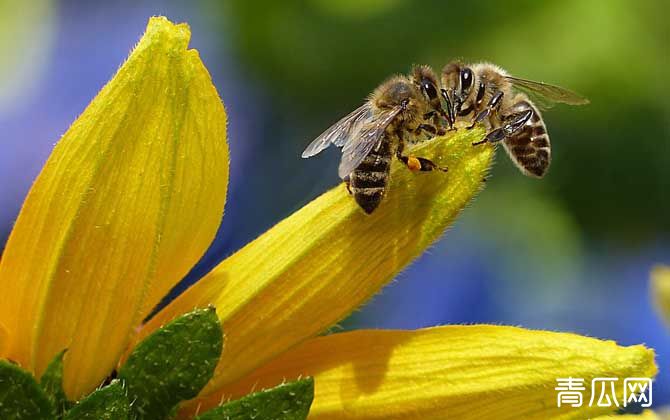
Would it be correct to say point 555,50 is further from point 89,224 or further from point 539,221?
point 89,224

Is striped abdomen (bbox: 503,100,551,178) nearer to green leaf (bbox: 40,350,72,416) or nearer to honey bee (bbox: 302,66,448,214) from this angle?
honey bee (bbox: 302,66,448,214)

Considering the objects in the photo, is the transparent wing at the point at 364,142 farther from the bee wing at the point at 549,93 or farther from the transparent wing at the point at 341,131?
the bee wing at the point at 549,93

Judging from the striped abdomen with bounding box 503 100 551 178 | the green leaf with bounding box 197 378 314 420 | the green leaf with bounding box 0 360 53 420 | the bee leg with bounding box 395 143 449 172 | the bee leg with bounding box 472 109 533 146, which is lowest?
the green leaf with bounding box 197 378 314 420

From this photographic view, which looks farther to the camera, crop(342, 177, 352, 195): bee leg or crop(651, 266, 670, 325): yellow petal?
crop(651, 266, 670, 325): yellow petal

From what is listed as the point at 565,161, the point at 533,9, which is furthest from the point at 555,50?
the point at 565,161

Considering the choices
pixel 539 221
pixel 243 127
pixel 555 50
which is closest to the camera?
pixel 555 50

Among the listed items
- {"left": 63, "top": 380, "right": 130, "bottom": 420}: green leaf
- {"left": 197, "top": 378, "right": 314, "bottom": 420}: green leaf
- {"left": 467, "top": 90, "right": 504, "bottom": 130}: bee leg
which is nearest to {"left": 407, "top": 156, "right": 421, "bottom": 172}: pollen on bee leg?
{"left": 467, "top": 90, "right": 504, "bottom": 130}: bee leg
